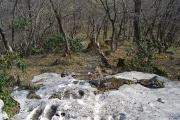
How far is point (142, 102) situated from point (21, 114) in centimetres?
395

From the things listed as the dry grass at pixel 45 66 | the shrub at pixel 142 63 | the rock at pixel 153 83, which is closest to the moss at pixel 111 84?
the rock at pixel 153 83

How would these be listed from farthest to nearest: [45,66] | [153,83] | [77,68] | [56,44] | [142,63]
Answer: [56,44] → [45,66] → [77,68] → [142,63] → [153,83]

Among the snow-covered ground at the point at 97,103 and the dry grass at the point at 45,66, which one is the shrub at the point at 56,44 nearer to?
the dry grass at the point at 45,66

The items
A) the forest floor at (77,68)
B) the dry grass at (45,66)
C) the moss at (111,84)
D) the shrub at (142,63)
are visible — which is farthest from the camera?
the dry grass at (45,66)

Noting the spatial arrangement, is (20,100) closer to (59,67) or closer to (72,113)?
(72,113)

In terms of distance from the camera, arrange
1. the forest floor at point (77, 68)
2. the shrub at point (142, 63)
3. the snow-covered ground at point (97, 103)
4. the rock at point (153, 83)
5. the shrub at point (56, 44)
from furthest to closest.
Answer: the shrub at point (56, 44) → the shrub at point (142, 63) → the forest floor at point (77, 68) → the rock at point (153, 83) → the snow-covered ground at point (97, 103)

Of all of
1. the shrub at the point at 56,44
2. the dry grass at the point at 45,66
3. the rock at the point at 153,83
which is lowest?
the rock at the point at 153,83

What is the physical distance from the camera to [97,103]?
8234 millimetres

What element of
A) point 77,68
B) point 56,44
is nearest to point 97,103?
point 77,68

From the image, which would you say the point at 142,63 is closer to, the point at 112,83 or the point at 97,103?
the point at 112,83

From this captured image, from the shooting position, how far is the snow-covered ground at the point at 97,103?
745cm

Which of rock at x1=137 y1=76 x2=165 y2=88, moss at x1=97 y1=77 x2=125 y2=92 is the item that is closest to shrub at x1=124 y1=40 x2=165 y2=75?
rock at x1=137 y1=76 x2=165 y2=88

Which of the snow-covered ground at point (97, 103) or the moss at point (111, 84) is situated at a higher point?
the moss at point (111, 84)

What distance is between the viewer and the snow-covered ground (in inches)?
293
